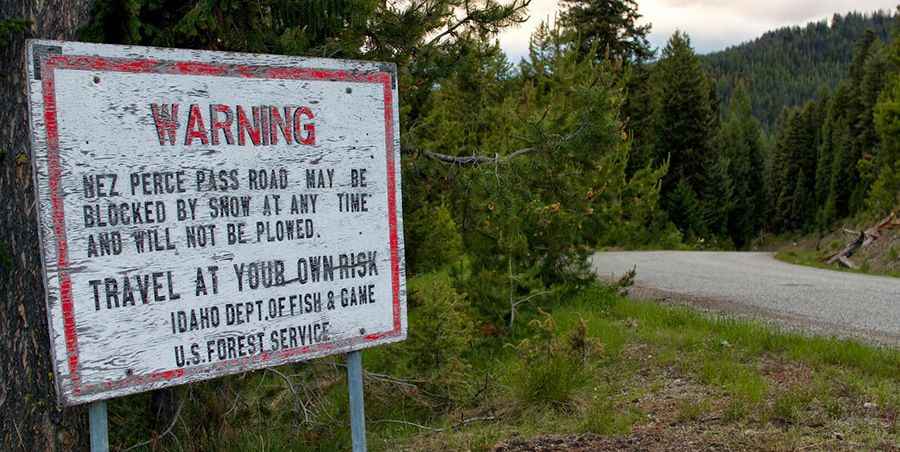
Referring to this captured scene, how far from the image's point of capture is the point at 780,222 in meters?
86.6

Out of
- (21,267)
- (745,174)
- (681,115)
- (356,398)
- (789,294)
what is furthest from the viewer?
(745,174)

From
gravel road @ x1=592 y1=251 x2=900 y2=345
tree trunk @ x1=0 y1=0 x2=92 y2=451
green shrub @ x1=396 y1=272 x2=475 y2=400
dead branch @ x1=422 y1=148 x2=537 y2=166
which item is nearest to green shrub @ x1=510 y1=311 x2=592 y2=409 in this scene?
green shrub @ x1=396 y1=272 x2=475 y2=400

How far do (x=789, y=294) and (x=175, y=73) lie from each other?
10685 millimetres

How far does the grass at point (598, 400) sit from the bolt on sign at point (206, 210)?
1.56m

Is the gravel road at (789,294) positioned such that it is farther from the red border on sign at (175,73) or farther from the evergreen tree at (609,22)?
the evergreen tree at (609,22)

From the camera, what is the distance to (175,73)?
2791 mm

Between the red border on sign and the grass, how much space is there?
1.44 metres

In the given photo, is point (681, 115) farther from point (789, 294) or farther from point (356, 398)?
point (356, 398)

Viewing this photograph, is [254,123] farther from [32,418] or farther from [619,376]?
[619,376]

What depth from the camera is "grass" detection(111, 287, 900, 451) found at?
4.36 metres

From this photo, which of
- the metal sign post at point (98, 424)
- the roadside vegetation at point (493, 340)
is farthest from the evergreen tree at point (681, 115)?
the metal sign post at point (98, 424)

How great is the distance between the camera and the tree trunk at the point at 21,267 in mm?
3109

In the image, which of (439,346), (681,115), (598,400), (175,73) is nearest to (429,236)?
(439,346)

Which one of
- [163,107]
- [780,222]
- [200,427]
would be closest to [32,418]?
[200,427]
